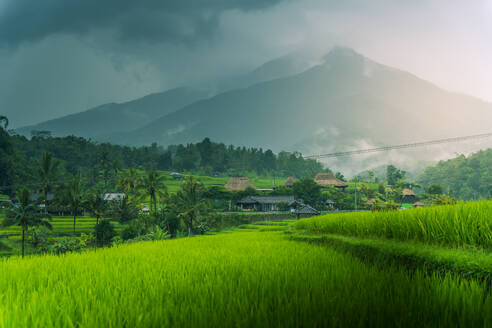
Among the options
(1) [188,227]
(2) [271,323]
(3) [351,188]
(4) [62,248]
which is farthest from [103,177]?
(2) [271,323]

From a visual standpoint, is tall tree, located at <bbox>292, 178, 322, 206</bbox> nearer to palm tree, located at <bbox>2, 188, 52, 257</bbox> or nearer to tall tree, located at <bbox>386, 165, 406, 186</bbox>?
tall tree, located at <bbox>386, 165, 406, 186</bbox>

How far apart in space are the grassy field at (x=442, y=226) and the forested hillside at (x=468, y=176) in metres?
95.9

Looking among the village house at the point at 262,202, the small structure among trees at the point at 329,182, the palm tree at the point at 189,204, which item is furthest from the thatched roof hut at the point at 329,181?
the palm tree at the point at 189,204

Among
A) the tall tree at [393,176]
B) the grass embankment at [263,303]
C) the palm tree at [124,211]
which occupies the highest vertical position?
the tall tree at [393,176]

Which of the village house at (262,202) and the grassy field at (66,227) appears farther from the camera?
the village house at (262,202)

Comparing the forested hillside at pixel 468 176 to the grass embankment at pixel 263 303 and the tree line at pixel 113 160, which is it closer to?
the tree line at pixel 113 160

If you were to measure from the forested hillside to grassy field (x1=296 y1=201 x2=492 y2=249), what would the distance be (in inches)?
3776

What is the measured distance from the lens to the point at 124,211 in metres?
52.8

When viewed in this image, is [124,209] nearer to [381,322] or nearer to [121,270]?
[121,270]

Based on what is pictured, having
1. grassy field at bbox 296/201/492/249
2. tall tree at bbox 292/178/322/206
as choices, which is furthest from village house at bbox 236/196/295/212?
grassy field at bbox 296/201/492/249

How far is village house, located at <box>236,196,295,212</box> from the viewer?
64.3 meters

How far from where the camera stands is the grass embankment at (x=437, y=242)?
3.61 meters

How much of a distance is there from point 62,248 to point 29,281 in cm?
3030

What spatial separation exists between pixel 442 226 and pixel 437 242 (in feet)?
0.97
